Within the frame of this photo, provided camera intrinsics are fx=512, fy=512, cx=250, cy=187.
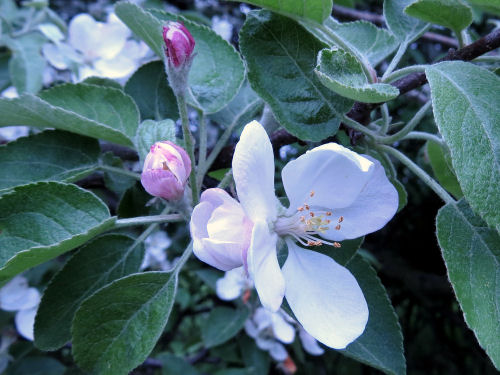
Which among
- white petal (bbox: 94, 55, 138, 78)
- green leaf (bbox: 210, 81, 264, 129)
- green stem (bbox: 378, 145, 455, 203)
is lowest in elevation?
white petal (bbox: 94, 55, 138, 78)

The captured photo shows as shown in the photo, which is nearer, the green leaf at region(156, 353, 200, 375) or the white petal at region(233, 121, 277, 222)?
the white petal at region(233, 121, 277, 222)

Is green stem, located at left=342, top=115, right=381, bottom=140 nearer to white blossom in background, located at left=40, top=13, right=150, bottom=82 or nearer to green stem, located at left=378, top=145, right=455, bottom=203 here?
green stem, located at left=378, top=145, right=455, bottom=203

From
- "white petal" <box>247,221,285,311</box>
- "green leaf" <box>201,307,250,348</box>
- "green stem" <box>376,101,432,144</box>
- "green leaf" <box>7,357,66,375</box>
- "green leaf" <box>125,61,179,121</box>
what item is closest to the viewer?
"white petal" <box>247,221,285,311</box>

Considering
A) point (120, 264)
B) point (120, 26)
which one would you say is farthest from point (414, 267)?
point (120, 264)

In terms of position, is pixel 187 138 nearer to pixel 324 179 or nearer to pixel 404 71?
pixel 324 179

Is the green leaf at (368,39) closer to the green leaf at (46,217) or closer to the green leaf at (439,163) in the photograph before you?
the green leaf at (439,163)

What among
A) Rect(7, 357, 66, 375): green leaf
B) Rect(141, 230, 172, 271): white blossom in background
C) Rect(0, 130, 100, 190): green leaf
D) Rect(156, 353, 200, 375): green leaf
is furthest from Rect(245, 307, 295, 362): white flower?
Rect(0, 130, 100, 190): green leaf

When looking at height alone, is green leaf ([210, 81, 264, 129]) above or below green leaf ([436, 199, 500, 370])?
below

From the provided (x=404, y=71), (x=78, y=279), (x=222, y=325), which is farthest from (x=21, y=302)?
(x=404, y=71)
